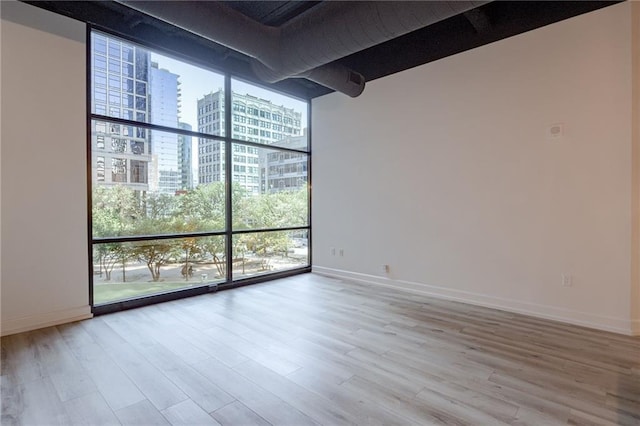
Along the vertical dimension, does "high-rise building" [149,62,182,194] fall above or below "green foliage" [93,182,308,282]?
above

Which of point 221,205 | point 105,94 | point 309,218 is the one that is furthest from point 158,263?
point 309,218

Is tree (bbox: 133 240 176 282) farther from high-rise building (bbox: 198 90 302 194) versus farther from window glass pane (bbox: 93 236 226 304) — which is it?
high-rise building (bbox: 198 90 302 194)

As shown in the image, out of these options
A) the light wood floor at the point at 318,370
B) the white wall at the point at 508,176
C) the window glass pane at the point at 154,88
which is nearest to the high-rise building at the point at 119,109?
the window glass pane at the point at 154,88

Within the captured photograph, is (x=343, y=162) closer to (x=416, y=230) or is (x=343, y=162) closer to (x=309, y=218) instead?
(x=309, y=218)

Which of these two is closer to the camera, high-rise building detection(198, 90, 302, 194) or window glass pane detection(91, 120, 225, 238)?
window glass pane detection(91, 120, 225, 238)

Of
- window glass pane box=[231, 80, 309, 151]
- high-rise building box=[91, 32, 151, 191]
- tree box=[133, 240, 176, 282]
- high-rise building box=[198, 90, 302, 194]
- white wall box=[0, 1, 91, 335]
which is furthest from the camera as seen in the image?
window glass pane box=[231, 80, 309, 151]

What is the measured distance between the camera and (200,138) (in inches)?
174

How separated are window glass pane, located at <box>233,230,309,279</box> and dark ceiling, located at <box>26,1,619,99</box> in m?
2.51

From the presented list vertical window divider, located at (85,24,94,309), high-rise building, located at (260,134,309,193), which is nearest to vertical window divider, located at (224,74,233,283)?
high-rise building, located at (260,134,309,193)

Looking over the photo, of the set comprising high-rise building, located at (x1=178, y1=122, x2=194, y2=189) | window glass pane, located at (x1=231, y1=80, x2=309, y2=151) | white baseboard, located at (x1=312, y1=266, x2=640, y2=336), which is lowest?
white baseboard, located at (x1=312, y1=266, x2=640, y2=336)

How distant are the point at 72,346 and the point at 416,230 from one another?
13.1 feet

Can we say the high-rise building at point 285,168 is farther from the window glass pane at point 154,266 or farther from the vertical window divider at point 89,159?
the vertical window divider at point 89,159

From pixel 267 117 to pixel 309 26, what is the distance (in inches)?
91.4

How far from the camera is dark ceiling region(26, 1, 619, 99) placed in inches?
134
